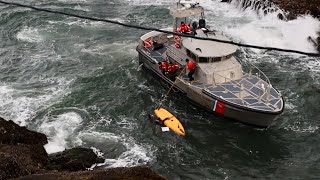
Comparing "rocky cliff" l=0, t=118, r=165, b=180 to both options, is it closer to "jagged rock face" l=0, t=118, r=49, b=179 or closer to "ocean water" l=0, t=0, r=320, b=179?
"jagged rock face" l=0, t=118, r=49, b=179

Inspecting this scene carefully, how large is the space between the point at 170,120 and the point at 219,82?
4.27 meters

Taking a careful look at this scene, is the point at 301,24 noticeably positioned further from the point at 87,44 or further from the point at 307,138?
the point at 87,44

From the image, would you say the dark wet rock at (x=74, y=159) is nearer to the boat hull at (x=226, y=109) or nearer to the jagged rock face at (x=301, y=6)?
the boat hull at (x=226, y=109)

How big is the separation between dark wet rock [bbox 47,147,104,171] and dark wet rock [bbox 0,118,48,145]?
1.63m

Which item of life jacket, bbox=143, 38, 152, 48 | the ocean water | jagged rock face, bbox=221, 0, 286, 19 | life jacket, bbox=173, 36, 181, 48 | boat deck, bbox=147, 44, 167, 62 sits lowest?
the ocean water

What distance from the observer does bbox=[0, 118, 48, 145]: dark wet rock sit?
22.8 metres

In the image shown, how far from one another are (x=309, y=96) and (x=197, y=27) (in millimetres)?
9215

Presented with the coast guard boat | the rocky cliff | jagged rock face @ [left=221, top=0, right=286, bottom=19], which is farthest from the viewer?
jagged rock face @ [left=221, top=0, right=286, bottom=19]

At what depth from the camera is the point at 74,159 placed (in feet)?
72.5

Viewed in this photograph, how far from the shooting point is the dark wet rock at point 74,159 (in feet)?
69.4

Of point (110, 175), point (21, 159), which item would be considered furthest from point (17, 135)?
point (110, 175)

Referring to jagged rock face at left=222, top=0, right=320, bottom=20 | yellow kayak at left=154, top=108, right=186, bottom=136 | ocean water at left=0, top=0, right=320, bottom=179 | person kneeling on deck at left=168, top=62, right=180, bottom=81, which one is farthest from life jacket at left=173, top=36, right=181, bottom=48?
jagged rock face at left=222, top=0, right=320, bottom=20

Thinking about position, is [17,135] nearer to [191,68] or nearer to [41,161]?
[41,161]

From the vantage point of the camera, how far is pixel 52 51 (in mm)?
36812
